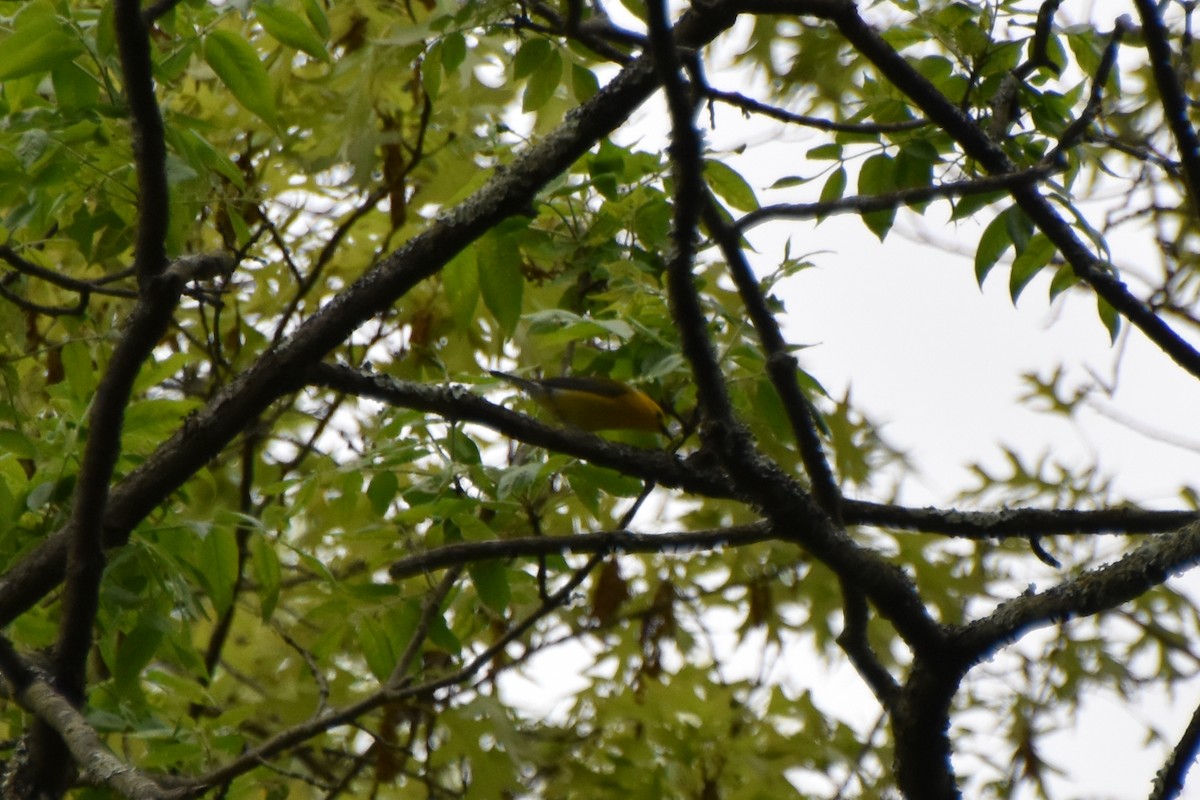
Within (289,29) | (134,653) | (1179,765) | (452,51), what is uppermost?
(452,51)

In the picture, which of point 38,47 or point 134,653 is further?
point 134,653

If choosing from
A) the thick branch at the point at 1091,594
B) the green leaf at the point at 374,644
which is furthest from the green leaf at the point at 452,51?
the thick branch at the point at 1091,594

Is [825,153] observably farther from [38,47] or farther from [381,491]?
[38,47]

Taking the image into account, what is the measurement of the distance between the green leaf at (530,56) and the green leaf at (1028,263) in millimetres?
1014

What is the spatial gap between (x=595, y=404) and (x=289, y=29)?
4.64 ft

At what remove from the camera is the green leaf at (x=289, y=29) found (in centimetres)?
207

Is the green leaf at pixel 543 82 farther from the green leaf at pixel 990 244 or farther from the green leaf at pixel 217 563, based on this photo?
the green leaf at pixel 217 563

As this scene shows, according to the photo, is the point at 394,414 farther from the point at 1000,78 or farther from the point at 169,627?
the point at 1000,78

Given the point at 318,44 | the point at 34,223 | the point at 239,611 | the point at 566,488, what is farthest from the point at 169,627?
the point at 239,611

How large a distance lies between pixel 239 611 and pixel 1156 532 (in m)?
2.98

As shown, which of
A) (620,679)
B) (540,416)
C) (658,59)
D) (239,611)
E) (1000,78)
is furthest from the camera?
(239,611)

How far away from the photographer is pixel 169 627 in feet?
6.77

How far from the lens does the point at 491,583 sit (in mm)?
2432

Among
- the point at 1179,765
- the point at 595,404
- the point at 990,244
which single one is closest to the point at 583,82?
the point at 990,244
